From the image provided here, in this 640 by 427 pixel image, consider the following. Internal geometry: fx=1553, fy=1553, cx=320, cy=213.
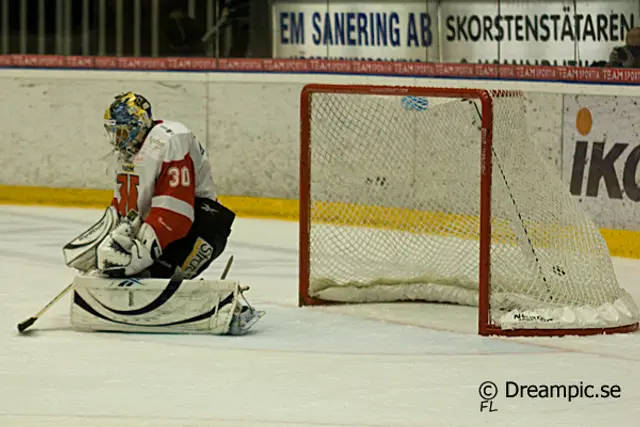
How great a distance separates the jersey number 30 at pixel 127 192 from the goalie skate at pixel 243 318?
53 centimetres

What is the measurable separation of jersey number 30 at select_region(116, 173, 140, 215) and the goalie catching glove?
12 cm

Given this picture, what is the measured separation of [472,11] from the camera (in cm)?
914

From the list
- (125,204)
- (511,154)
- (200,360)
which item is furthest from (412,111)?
(200,360)

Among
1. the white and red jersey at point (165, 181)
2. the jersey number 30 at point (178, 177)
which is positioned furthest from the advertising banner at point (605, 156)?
the jersey number 30 at point (178, 177)

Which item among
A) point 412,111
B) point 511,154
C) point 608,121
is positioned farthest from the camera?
point 608,121

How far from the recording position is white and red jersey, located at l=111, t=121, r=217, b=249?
18.9 ft

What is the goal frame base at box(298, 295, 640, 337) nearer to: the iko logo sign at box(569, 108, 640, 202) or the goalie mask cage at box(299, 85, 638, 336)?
the goalie mask cage at box(299, 85, 638, 336)

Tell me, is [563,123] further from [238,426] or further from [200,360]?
[238,426]

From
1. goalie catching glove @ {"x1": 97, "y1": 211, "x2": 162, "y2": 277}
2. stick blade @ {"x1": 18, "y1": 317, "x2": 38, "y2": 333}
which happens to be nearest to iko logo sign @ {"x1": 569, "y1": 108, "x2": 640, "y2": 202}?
goalie catching glove @ {"x1": 97, "y1": 211, "x2": 162, "y2": 277}

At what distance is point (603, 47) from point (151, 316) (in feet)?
11.9

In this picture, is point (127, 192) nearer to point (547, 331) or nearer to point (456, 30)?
point (547, 331)

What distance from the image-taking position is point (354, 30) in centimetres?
962

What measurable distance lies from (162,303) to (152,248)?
21 cm

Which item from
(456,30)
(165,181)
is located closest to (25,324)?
(165,181)
